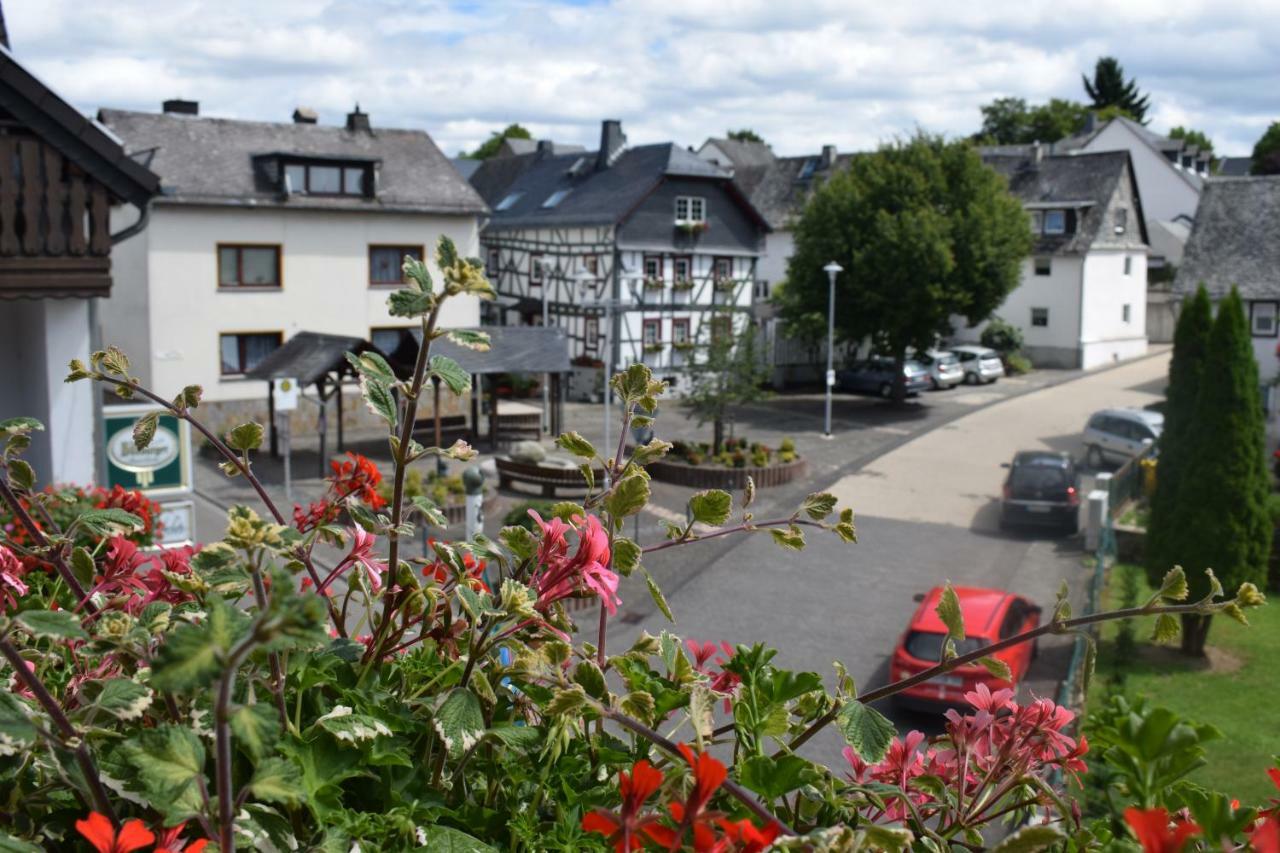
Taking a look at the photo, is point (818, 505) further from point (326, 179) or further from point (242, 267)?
point (326, 179)

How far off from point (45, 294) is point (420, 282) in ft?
32.9

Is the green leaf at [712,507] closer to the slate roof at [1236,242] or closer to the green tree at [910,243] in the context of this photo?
the green tree at [910,243]

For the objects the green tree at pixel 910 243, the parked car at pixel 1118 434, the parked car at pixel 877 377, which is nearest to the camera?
the parked car at pixel 1118 434

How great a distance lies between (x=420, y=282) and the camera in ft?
5.60

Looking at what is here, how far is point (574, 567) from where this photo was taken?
195 cm

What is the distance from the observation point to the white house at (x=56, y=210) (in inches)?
409

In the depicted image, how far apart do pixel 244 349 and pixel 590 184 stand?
14.2 meters

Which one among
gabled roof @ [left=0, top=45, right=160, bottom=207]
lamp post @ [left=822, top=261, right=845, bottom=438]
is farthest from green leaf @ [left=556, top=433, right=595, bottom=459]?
lamp post @ [left=822, top=261, right=845, bottom=438]

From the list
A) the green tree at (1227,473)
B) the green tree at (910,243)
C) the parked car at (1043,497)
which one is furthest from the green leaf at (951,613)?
the green tree at (910,243)

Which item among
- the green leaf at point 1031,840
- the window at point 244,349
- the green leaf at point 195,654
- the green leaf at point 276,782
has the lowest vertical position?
the window at point 244,349

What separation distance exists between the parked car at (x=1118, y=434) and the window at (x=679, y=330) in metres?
13.8

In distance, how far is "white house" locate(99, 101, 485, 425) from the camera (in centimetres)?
3012

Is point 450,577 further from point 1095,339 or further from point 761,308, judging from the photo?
point 1095,339

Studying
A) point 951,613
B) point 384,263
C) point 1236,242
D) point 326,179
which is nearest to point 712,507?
point 951,613
